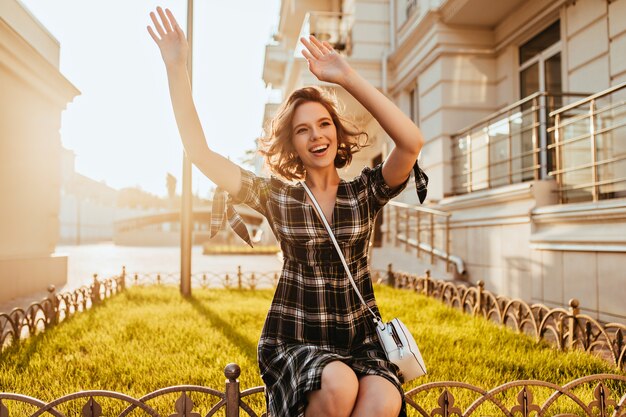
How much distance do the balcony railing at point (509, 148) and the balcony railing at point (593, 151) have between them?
0.56 m

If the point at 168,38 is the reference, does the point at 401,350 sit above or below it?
below

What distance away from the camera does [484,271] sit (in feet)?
30.1

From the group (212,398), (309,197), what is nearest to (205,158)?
(309,197)

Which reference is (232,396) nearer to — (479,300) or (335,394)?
(335,394)

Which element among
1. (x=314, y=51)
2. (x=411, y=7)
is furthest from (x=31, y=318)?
(x=411, y=7)

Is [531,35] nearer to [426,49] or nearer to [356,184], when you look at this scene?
[426,49]

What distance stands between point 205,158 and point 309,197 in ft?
1.67

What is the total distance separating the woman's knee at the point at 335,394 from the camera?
1.99m

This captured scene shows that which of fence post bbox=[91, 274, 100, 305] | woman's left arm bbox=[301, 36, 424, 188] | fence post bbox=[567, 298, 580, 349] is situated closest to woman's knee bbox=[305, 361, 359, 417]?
woman's left arm bbox=[301, 36, 424, 188]

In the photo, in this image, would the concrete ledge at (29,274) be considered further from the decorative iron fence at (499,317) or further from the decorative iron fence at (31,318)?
the decorative iron fence at (31,318)

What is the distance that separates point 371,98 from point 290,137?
52 cm

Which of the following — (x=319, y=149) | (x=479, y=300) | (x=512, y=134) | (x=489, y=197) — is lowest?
(x=479, y=300)

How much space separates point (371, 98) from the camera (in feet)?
7.77

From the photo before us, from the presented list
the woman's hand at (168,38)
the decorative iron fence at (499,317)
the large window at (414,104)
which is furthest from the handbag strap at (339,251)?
the large window at (414,104)
